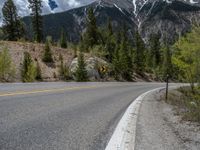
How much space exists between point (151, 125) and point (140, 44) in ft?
284

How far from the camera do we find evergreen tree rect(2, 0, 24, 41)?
216 feet

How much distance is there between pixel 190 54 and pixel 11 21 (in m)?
44.6

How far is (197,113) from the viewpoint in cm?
996

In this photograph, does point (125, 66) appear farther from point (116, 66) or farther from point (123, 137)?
point (123, 137)

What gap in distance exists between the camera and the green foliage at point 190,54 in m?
30.2

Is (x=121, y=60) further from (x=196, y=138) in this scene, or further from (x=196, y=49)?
(x=196, y=138)

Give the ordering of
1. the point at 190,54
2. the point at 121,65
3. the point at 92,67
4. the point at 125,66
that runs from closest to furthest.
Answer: the point at 190,54
the point at 92,67
the point at 121,65
the point at 125,66

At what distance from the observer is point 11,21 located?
67562 mm

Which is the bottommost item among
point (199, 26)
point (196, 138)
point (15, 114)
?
point (196, 138)

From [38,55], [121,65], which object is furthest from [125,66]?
[38,55]

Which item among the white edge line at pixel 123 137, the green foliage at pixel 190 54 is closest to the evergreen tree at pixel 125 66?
the green foliage at pixel 190 54

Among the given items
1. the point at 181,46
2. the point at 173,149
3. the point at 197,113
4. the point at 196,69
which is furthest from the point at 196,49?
the point at 173,149

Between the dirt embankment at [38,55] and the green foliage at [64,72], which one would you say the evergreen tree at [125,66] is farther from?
the green foliage at [64,72]

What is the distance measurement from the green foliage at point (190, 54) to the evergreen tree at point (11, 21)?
131 feet
